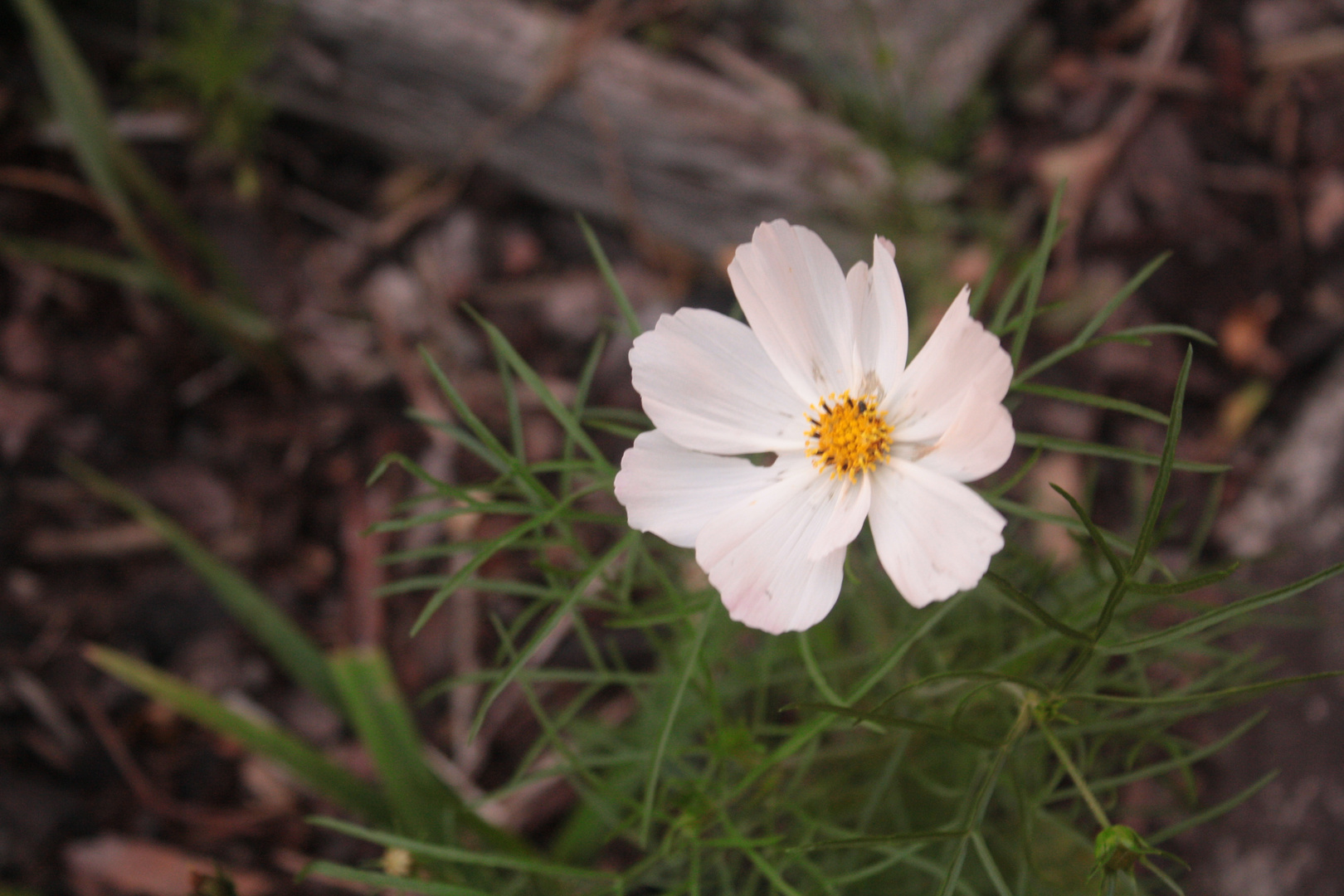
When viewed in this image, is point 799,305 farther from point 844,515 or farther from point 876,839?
point 876,839

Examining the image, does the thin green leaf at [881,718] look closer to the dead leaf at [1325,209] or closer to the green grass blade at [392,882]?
the green grass blade at [392,882]

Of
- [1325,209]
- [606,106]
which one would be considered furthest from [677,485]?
[1325,209]

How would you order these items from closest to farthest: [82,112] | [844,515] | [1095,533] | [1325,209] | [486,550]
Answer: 1. [1095,533]
2. [844,515]
3. [486,550]
4. [82,112]
5. [1325,209]

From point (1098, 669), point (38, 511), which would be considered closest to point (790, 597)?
point (1098, 669)

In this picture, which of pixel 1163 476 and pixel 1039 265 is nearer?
pixel 1163 476

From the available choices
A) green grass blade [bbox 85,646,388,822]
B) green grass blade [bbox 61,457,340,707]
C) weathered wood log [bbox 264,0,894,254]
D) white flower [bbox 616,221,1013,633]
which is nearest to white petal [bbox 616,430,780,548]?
white flower [bbox 616,221,1013,633]

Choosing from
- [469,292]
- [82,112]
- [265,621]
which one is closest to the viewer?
[265,621]

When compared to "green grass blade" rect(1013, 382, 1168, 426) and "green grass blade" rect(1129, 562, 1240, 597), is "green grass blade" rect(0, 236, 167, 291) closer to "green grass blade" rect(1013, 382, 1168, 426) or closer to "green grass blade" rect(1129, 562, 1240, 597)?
"green grass blade" rect(1013, 382, 1168, 426)
